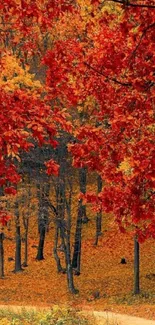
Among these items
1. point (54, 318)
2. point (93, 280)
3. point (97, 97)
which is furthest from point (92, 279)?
point (97, 97)

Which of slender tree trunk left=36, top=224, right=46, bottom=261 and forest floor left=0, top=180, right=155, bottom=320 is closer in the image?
forest floor left=0, top=180, right=155, bottom=320

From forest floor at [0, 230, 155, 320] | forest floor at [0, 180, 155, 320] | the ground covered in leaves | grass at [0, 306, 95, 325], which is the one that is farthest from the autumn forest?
forest floor at [0, 230, 155, 320]

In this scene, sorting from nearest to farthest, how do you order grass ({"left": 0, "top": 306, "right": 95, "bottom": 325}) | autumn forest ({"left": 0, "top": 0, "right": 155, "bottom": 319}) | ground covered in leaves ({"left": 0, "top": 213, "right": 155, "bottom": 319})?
autumn forest ({"left": 0, "top": 0, "right": 155, "bottom": 319}) → grass ({"left": 0, "top": 306, "right": 95, "bottom": 325}) → ground covered in leaves ({"left": 0, "top": 213, "right": 155, "bottom": 319})

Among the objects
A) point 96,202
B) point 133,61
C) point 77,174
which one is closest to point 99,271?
point 77,174

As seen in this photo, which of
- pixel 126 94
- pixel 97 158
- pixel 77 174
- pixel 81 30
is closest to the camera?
pixel 126 94

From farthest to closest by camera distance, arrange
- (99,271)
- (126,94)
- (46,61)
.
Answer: (99,271), (126,94), (46,61)

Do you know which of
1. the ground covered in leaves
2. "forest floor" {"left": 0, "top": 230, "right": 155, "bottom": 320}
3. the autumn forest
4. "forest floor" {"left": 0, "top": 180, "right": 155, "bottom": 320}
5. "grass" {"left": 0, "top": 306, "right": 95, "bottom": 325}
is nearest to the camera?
the autumn forest

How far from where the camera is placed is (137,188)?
35.3 feet

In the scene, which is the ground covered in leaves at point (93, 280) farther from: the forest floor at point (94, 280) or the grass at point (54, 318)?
the grass at point (54, 318)

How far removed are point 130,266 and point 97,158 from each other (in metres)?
24.7

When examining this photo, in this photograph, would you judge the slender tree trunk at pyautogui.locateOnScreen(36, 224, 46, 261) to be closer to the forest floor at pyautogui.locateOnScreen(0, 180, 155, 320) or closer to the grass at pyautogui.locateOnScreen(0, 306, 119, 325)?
the forest floor at pyautogui.locateOnScreen(0, 180, 155, 320)

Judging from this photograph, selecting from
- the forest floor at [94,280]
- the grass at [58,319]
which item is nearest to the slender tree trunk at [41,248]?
the forest floor at [94,280]

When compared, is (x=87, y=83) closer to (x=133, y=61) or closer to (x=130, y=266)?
(x=133, y=61)

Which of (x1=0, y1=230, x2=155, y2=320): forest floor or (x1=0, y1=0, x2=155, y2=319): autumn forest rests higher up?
(x1=0, y1=0, x2=155, y2=319): autumn forest
